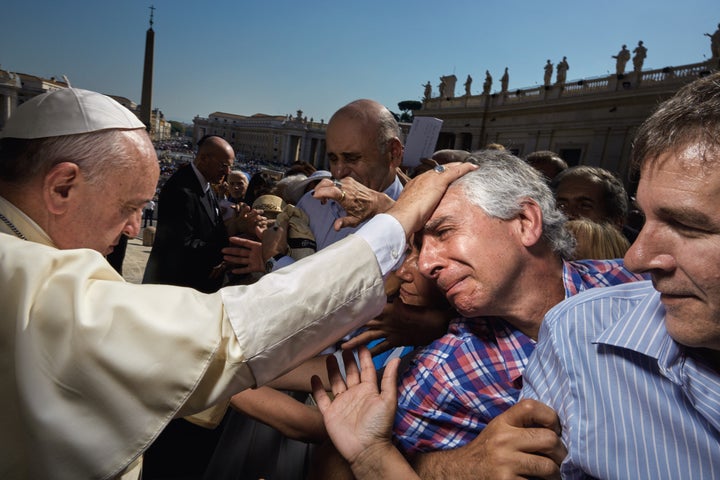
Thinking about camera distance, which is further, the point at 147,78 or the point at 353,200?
the point at 147,78

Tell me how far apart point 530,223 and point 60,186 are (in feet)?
6.12

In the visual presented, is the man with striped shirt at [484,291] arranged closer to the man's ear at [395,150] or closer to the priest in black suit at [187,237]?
the man's ear at [395,150]

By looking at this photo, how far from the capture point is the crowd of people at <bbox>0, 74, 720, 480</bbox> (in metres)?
1.05

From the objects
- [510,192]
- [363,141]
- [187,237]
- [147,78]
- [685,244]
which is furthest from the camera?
[147,78]

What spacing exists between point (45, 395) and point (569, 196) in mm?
3679

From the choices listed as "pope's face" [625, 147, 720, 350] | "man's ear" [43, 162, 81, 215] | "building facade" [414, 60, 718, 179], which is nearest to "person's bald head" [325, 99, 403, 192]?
"man's ear" [43, 162, 81, 215]

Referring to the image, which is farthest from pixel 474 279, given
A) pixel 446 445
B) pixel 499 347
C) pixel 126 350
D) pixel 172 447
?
pixel 172 447

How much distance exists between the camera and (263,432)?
2.14 meters

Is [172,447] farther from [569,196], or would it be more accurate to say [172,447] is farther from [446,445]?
[569,196]

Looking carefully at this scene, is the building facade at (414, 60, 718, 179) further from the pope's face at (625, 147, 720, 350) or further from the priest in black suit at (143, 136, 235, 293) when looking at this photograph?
the pope's face at (625, 147, 720, 350)

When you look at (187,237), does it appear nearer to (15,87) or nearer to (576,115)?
(576,115)

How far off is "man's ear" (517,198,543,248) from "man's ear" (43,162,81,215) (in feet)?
5.86

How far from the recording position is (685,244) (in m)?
1.02

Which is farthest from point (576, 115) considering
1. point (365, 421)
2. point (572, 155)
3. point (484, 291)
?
point (365, 421)
